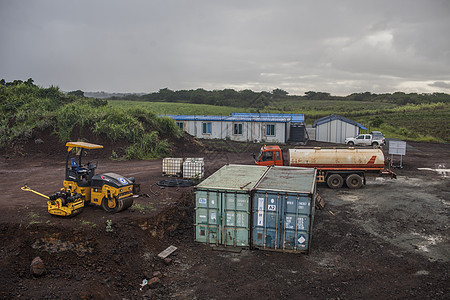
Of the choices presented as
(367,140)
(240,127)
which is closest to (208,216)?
(240,127)

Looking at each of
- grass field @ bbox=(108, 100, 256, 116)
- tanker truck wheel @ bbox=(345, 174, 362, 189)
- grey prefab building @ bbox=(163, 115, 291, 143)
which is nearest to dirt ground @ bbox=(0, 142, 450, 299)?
tanker truck wheel @ bbox=(345, 174, 362, 189)

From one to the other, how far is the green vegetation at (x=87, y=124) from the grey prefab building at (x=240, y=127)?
809 cm

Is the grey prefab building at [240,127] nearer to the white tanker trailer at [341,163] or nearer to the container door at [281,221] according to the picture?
the white tanker trailer at [341,163]

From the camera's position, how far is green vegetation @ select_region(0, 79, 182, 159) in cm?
→ 2847

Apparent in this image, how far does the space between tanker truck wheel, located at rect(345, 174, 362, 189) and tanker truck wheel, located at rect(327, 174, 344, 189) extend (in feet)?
1.09

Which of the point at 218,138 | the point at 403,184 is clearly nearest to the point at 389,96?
the point at 218,138

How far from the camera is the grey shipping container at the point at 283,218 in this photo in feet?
37.4

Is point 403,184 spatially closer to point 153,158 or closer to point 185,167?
point 185,167

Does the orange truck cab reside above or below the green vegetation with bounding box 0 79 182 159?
below

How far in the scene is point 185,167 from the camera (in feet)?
67.1

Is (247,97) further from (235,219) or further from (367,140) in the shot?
(235,219)

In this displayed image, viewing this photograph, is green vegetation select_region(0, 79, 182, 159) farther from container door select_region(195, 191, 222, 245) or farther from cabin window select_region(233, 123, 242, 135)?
container door select_region(195, 191, 222, 245)

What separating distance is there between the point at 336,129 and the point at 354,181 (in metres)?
19.9

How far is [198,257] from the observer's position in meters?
11.6
